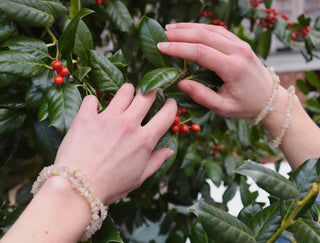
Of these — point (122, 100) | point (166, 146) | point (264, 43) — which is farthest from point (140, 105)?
point (264, 43)

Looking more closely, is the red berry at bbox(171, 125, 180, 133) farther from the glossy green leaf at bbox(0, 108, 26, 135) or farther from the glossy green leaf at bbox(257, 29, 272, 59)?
the glossy green leaf at bbox(257, 29, 272, 59)

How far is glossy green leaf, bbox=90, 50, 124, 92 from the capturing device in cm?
64

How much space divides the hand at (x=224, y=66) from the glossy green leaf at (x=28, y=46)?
25cm

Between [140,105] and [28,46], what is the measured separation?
11.0 inches

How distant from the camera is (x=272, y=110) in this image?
0.73 meters

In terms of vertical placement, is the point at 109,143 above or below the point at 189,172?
above

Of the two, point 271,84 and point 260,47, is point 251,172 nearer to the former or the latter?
point 271,84

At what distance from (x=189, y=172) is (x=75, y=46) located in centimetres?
67

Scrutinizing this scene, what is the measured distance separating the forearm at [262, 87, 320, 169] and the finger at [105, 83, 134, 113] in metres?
0.35

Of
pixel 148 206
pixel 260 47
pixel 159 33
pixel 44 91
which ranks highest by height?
pixel 159 33

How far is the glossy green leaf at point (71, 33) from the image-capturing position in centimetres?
57

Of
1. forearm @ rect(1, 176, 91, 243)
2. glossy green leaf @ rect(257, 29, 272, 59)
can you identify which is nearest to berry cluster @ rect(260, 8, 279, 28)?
glossy green leaf @ rect(257, 29, 272, 59)

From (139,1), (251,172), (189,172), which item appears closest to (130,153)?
(251,172)

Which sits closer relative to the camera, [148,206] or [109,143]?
[109,143]
